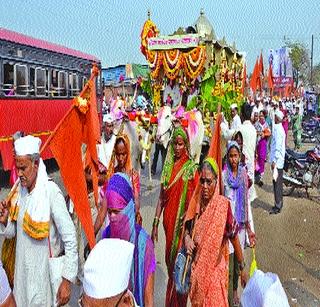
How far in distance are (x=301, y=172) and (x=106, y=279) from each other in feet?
29.8

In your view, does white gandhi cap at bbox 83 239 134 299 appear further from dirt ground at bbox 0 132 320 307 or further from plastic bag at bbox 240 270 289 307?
dirt ground at bbox 0 132 320 307

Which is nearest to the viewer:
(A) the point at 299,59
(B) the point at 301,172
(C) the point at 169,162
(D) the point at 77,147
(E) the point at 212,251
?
(E) the point at 212,251

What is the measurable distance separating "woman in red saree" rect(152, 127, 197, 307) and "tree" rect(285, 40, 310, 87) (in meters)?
46.1

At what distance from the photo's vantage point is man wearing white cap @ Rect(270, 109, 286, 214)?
28.2 ft

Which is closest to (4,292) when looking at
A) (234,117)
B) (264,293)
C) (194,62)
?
(264,293)

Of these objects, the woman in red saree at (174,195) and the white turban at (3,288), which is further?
the woman in red saree at (174,195)

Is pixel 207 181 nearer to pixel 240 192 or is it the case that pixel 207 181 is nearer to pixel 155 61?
pixel 240 192

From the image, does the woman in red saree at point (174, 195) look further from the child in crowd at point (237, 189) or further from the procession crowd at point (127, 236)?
the child in crowd at point (237, 189)

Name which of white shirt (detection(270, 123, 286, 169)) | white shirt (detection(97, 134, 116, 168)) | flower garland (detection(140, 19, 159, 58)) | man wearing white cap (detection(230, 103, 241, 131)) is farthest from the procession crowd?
flower garland (detection(140, 19, 159, 58))

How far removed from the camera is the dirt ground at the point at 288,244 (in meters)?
5.58

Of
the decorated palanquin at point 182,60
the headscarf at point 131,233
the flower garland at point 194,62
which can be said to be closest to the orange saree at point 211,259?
the headscarf at point 131,233

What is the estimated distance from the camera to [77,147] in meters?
4.47

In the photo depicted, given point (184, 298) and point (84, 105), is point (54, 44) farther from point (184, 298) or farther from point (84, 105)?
point (184, 298)

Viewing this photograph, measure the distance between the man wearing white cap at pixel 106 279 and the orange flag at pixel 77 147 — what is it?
2.07 m
